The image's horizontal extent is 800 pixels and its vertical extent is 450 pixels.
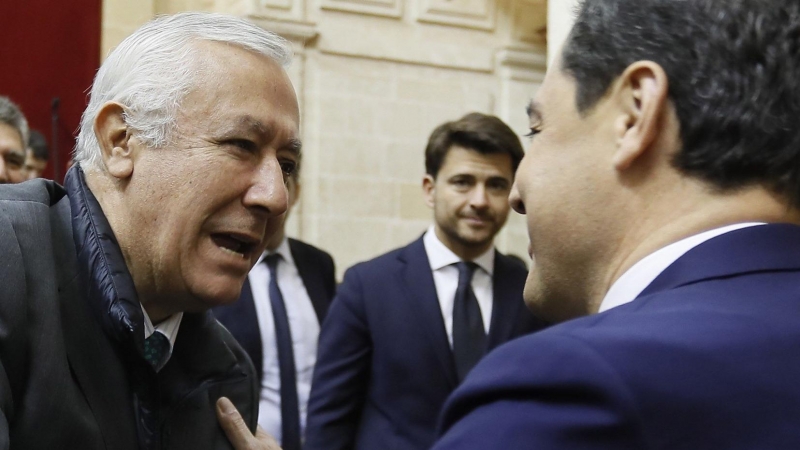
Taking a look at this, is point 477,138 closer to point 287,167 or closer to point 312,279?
point 312,279

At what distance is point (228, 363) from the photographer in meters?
2.18

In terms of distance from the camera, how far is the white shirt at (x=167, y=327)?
205cm

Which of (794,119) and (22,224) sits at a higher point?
(794,119)

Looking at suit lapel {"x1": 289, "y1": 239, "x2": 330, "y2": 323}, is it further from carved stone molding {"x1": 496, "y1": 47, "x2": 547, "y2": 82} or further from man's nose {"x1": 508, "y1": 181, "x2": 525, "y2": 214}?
carved stone molding {"x1": 496, "y1": 47, "x2": 547, "y2": 82}

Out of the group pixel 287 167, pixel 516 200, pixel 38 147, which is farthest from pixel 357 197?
pixel 516 200

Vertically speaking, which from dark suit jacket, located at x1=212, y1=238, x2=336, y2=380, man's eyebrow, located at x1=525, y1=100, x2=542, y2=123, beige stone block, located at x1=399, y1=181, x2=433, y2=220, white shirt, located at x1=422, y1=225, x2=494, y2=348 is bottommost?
beige stone block, located at x1=399, y1=181, x2=433, y2=220

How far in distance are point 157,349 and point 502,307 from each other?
193cm

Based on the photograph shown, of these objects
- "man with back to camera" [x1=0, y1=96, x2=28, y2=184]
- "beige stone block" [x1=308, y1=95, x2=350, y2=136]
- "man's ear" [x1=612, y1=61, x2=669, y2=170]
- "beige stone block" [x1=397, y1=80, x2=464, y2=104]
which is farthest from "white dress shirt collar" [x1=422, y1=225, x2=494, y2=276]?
"beige stone block" [x1=397, y1=80, x2=464, y2=104]

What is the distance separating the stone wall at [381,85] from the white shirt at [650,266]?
585 cm

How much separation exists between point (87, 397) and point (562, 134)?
3.03 ft

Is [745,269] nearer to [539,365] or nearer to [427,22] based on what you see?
[539,365]

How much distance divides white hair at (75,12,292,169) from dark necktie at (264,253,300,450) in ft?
6.96

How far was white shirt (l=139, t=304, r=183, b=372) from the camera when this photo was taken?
2.05 metres

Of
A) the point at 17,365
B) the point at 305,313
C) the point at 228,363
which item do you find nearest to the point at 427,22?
the point at 305,313
